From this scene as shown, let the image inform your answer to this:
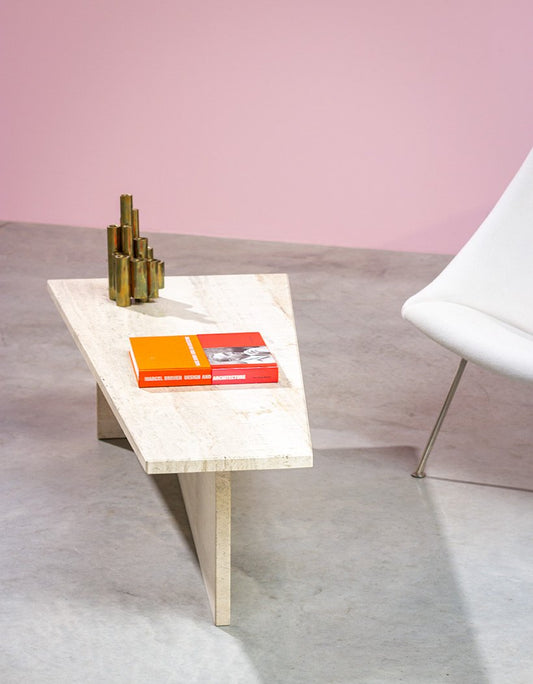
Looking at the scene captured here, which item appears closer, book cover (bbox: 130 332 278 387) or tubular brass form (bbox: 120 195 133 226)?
book cover (bbox: 130 332 278 387)

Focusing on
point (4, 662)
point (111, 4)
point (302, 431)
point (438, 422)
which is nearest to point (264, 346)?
point (302, 431)

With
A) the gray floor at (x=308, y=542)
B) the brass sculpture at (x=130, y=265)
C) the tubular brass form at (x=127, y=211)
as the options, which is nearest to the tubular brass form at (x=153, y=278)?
the brass sculpture at (x=130, y=265)

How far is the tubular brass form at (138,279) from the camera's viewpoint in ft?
8.63

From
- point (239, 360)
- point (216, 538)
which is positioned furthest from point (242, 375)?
point (216, 538)

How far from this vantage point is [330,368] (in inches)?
138

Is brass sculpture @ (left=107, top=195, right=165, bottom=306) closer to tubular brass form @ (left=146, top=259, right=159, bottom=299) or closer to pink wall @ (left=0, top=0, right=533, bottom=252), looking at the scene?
tubular brass form @ (left=146, top=259, right=159, bottom=299)

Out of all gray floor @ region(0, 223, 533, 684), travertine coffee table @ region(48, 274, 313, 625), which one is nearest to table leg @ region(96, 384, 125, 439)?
gray floor @ region(0, 223, 533, 684)

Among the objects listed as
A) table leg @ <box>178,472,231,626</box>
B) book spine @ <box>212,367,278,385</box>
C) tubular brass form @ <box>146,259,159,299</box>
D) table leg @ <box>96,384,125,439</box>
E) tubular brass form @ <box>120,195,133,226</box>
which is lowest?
table leg @ <box>96,384,125,439</box>

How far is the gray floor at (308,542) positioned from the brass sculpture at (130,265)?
0.45 meters

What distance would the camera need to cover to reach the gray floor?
2.08 meters

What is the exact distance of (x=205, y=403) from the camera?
7.05 ft

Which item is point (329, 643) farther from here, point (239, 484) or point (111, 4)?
point (111, 4)

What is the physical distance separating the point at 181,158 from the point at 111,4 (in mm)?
742

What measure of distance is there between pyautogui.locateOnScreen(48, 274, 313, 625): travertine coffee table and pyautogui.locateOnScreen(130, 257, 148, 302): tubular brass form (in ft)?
0.11
